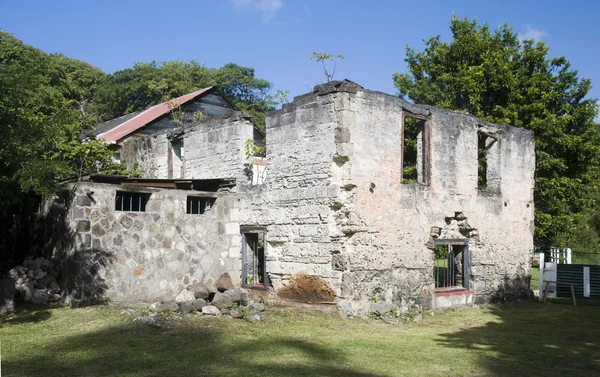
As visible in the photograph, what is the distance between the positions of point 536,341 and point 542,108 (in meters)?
11.4

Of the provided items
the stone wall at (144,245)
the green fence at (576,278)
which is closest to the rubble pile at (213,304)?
the stone wall at (144,245)

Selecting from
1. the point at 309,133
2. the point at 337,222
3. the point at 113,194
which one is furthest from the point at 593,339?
the point at 113,194

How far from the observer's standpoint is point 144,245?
40.2 ft

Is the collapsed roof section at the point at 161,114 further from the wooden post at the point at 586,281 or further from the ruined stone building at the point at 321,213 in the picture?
the wooden post at the point at 586,281

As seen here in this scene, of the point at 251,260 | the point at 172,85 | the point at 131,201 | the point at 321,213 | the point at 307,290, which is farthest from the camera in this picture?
the point at 172,85

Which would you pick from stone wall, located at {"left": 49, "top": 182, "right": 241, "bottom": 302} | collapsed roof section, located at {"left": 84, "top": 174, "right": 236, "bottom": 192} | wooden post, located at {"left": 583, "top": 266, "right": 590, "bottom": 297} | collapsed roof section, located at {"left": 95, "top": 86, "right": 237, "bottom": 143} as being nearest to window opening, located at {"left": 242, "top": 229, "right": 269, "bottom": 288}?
stone wall, located at {"left": 49, "top": 182, "right": 241, "bottom": 302}

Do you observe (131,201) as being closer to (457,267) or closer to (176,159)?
(176,159)

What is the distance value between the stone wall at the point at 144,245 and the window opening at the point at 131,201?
176 millimetres

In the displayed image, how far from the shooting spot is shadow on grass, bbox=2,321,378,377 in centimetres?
745

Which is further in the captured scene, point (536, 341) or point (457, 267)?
point (457, 267)

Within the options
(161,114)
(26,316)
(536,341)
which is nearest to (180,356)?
(26,316)

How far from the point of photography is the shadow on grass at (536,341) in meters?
8.58

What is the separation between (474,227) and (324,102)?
16.9ft

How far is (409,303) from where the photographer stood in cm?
1278
